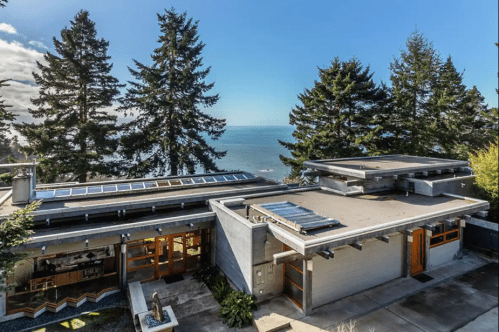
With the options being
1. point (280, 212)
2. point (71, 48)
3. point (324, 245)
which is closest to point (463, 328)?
point (324, 245)

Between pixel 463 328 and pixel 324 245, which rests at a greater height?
pixel 324 245

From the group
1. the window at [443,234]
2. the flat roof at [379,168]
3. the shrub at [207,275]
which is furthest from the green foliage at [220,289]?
the window at [443,234]

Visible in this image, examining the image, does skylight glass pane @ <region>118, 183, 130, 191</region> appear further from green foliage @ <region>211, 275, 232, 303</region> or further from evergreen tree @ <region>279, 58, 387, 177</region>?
evergreen tree @ <region>279, 58, 387, 177</region>

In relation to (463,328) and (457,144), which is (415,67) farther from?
(463,328)

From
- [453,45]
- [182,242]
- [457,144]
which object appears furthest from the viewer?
[457,144]

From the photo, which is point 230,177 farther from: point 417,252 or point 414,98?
point 414,98

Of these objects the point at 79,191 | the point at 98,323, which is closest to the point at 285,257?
the point at 98,323

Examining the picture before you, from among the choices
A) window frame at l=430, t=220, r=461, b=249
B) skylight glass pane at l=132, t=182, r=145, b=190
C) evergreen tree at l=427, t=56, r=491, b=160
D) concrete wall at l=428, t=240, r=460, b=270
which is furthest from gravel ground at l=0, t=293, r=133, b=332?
evergreen tree at l=427, t=56, r=491, b=160

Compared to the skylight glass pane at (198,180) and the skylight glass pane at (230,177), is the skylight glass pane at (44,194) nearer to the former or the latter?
the skylight glass pane at (198,180)
